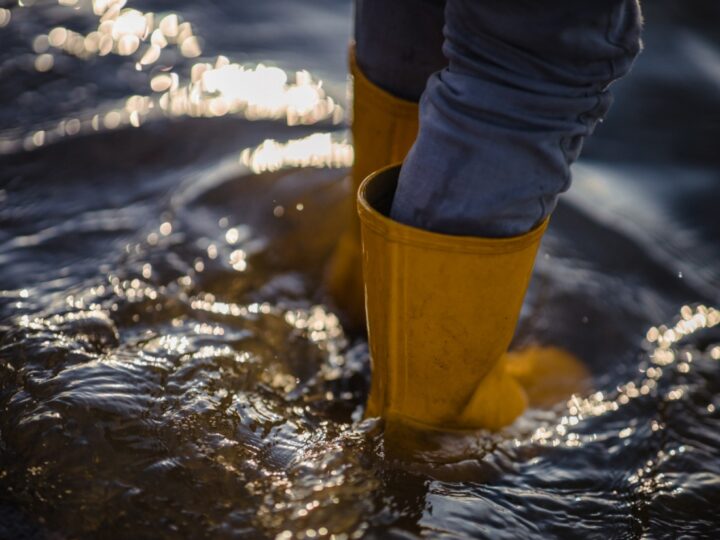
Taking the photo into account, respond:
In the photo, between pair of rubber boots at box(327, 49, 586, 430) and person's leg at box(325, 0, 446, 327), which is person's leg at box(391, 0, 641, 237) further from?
person's leg at box(325, 0, 446, 327)

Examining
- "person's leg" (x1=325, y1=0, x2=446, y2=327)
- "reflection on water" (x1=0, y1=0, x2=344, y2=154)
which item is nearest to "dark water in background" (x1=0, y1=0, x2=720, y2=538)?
"reflection on water" (x1=0, y1=0, x2=344, y2=154)

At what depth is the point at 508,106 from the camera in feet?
3.50

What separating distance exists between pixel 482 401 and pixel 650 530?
1.03 ft

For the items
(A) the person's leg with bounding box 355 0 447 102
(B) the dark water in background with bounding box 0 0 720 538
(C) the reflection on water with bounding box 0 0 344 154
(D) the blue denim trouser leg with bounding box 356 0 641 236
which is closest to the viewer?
(D) the blue denim trouser leg with bounding box 356 0 641 236

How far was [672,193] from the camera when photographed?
222 cm

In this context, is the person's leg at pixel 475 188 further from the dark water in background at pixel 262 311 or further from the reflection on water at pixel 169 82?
the reflection on water at pixel 169 82

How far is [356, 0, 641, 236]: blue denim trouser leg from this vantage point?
1029 mm

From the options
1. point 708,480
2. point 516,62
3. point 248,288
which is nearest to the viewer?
point 516,62

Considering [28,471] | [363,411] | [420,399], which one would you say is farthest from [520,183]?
[28,471]

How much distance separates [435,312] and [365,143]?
1.59 feet

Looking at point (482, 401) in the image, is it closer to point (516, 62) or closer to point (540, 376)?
point (540, 376)

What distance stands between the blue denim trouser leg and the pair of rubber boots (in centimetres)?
4

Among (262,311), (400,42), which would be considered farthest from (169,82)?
(400,42)

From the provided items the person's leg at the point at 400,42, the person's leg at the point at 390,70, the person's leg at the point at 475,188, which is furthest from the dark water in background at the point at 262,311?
the person's leg at the point at 400,42
